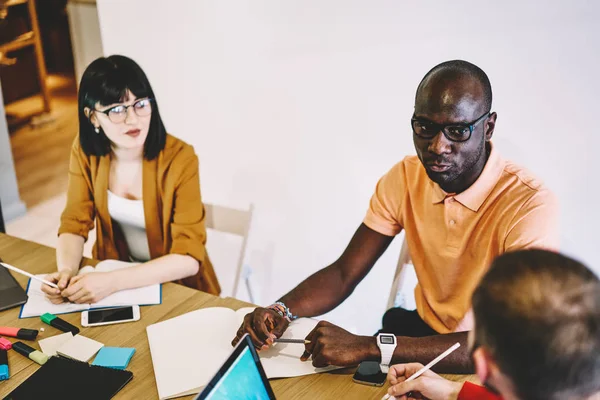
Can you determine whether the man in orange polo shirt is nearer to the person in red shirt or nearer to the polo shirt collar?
the polo shirt collar

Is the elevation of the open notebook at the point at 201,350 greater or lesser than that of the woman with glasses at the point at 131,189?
lesser

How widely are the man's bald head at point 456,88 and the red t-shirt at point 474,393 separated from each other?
64 cm

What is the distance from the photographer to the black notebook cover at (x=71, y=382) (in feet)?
4.27

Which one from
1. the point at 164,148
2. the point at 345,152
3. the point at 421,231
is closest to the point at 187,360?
the point at 421,231

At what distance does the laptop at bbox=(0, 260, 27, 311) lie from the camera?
1640mm

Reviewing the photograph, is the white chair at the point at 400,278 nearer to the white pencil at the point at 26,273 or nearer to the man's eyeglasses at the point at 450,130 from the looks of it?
the man's eyeglasses at the point at 450,130

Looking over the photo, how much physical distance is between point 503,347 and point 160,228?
148 centimetres

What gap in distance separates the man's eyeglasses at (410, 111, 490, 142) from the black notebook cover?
0.91m

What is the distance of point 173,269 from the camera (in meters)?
1.79

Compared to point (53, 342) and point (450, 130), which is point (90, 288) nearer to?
point (53, 342)

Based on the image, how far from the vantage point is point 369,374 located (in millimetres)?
1334

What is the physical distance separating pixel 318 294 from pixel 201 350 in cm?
38

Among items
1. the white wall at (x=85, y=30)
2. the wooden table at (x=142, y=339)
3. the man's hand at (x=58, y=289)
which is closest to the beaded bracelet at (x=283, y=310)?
the wooden table at (x=142, y=339)

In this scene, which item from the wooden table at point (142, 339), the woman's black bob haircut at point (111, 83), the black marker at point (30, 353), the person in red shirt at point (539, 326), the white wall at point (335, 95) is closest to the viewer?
the person in red shirt at point (539, 326)
